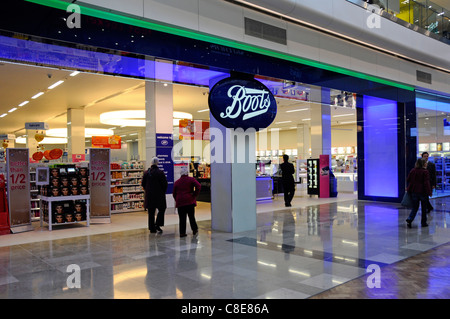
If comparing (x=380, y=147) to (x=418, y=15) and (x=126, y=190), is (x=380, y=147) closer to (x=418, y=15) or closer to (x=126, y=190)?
(x=418, y=15)

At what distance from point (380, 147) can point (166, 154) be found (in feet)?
23.1

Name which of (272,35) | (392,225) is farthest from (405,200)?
(272,35)

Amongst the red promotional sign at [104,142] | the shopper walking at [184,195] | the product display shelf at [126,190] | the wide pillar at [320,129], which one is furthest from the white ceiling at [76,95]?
the shopper walking at [184,195]

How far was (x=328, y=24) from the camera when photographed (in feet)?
23.3

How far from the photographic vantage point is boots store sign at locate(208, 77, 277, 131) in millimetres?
6062

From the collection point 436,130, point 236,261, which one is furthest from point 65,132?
point 236,261

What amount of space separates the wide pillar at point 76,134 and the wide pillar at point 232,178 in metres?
10.3

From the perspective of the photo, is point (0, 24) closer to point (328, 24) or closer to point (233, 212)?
point (233, 212)

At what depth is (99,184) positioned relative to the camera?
9.22 metres

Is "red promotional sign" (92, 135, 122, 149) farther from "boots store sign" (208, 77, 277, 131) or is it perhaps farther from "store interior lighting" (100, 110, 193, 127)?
"boots store sign" (208, 77, 277, 131)

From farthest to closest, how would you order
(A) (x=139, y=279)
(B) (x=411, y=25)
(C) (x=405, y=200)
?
1. (B) (x=411, y=25)
2. (C) (x=405, y=200)
3. (A) (x=139, y=279)

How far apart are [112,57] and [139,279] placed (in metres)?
3.55

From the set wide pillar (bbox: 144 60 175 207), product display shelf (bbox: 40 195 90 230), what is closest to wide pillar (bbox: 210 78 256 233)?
product display shelf (bbox: 40 195 90 230)

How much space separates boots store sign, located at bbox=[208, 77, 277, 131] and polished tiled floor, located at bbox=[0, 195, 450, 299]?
215 cm
